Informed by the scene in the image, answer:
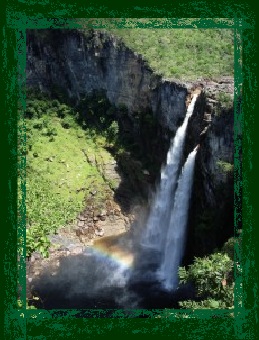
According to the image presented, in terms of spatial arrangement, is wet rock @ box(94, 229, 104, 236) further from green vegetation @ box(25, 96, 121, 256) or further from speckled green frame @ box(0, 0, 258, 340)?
speckled green frame @ box(0, 0, 258, 340)

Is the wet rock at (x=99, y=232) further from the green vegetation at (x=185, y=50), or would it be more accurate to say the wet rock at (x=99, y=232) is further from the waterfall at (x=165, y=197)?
the green vegetation at (x=185, y=50)

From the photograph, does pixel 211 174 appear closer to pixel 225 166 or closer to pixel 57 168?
pixel 225 166

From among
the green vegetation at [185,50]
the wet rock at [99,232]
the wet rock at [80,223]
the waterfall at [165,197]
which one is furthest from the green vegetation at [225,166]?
the wet rock at [80,223]

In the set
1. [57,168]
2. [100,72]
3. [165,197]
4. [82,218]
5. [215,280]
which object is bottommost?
[215,280]

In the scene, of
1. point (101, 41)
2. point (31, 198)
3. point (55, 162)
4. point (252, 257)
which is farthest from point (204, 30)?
point (252, 257)

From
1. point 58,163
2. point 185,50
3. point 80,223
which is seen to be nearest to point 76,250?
point 80,223

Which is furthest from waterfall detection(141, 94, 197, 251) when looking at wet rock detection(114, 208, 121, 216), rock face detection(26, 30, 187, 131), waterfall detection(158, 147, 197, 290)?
wet rock detection(114, 208, 121, 216)

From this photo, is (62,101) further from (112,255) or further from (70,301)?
(70,301)
